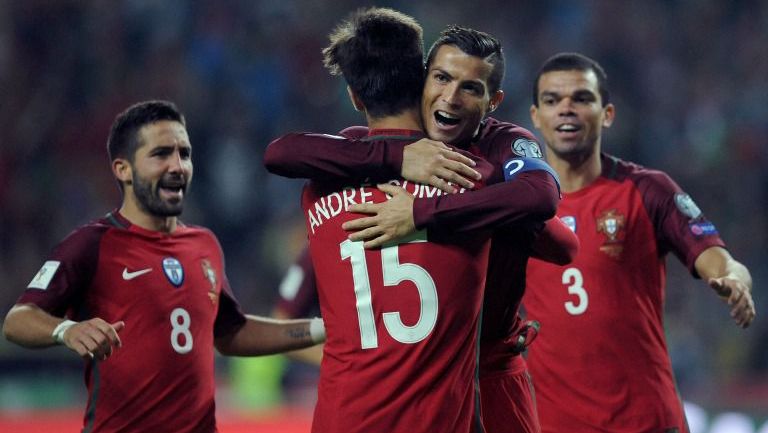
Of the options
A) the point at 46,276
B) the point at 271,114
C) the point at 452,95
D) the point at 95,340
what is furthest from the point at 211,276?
the point at 271,114

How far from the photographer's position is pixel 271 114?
12.1 meters

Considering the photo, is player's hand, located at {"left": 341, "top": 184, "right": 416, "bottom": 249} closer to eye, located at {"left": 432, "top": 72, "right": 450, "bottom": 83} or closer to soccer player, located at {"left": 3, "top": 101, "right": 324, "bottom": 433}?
eye, located at {"left": 432, "top": 72, "right": 450, "bottom": 83}

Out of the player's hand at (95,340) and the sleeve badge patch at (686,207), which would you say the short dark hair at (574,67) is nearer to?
the sleeve badge patch at (686,207)

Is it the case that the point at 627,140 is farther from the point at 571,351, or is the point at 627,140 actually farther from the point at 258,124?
the point at 571,351

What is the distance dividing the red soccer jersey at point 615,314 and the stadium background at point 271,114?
4.51 meters

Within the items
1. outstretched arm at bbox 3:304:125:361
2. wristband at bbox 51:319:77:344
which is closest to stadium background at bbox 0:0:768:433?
outstretched arm at bbox 3:304:125:361

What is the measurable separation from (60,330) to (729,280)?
2472 mm

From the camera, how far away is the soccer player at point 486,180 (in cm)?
336

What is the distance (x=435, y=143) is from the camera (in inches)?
134

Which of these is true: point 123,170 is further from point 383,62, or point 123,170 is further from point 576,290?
point 576,290

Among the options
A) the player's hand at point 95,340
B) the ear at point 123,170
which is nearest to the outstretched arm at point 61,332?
the player's hand at point 95,340

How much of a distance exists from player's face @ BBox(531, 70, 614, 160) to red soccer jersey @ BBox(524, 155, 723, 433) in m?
0.29

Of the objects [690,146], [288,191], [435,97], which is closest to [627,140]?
[690,146]

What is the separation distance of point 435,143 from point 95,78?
8.87 meters
